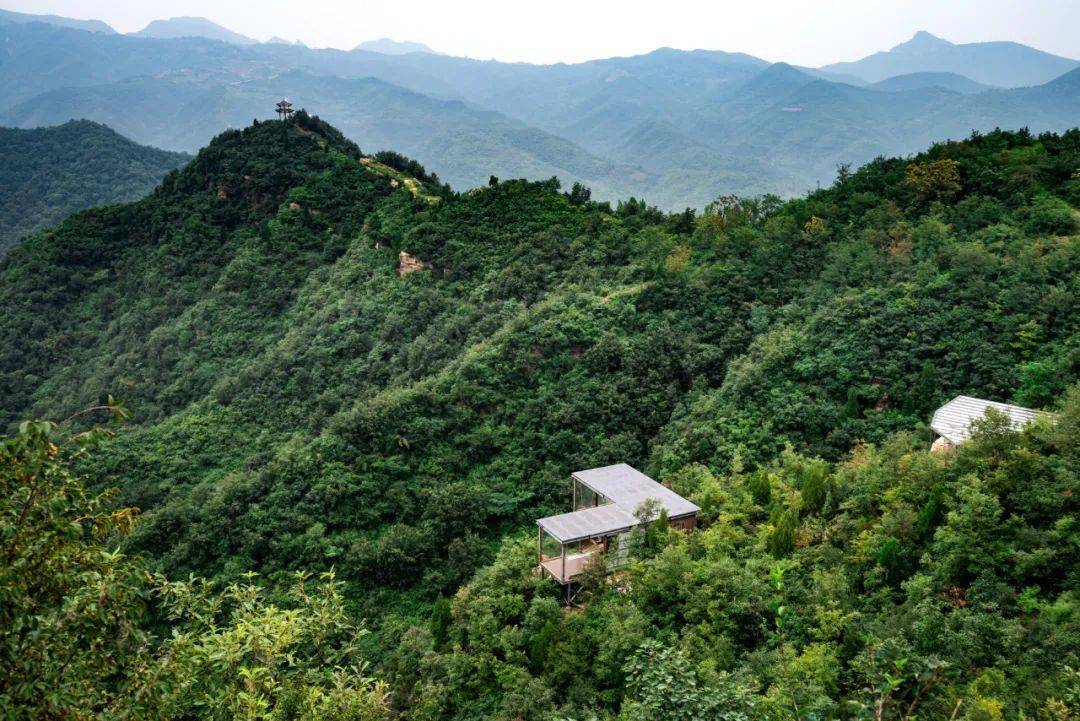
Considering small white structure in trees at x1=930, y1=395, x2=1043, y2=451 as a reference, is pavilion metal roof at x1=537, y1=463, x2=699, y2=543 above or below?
below

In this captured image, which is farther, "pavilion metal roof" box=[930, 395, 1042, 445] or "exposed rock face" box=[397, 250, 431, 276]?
"exposed rock face" box=[397, 250, 431, 276]

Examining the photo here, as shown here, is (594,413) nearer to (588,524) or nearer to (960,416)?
(588,524)

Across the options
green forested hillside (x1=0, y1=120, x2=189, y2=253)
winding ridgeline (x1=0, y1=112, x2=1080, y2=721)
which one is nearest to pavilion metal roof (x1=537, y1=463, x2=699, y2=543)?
winding ridgeline (x1=0, y1=112, x2=1080, y2=721)

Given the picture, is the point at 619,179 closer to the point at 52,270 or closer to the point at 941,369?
the point at 52,270

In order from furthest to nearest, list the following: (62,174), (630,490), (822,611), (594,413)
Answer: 1. (62,174)
2. (594,413)
3. (630,490)
4. (822,611)

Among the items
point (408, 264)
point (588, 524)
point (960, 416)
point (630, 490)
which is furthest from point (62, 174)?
point (960, 416)

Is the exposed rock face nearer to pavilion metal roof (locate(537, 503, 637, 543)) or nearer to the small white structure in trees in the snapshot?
pavilion metal roof (locate(537, 503, 637, 543))
